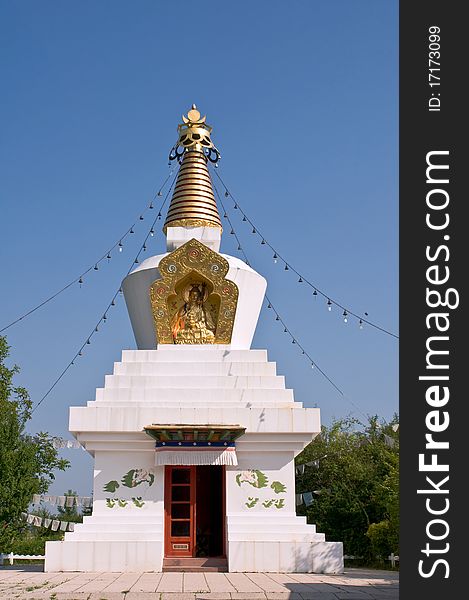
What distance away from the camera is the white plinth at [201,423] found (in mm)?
12609

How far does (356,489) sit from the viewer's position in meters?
22.2

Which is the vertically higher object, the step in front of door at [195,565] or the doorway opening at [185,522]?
the doorway opening at [185,522]

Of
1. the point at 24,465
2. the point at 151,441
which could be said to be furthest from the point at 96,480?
the point at 24,465

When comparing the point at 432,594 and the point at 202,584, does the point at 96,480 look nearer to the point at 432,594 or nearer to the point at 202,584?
the point at 202,584

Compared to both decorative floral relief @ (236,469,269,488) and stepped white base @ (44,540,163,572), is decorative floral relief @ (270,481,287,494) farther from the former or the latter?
stepped white base @ (44,540,163,572)

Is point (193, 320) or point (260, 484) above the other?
point (193, 320)

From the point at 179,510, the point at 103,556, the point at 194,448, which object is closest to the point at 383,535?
the point at 179,510

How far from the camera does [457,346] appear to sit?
22.9 feet

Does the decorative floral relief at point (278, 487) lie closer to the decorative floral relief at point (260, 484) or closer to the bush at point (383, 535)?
the decorative floral relief at point (260, 484)

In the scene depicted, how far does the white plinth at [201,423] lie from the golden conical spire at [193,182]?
12.6 ft

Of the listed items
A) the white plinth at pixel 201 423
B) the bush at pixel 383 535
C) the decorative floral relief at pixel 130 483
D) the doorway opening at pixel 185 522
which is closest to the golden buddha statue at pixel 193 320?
the white plinth at pixel 201 423

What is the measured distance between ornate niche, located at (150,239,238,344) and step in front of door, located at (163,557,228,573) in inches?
172

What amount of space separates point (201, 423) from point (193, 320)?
277cm

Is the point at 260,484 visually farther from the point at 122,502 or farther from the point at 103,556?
the point at 103,556
